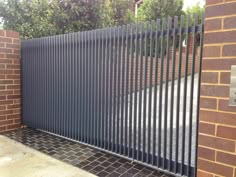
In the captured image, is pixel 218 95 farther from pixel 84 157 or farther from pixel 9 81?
pixel 9 81

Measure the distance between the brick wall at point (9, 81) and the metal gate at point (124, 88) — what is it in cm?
31

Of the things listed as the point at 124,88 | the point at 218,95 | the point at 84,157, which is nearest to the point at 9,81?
the point at 84,157

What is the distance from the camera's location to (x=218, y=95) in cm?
210

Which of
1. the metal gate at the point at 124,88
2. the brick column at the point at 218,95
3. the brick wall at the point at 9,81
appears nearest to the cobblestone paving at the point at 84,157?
the metal gate at the point at 124,88

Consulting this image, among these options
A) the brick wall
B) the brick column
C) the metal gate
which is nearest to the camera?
the brick column

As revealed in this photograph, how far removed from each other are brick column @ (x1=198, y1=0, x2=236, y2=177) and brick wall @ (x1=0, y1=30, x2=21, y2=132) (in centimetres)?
435

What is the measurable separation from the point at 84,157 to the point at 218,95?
2.38 meters

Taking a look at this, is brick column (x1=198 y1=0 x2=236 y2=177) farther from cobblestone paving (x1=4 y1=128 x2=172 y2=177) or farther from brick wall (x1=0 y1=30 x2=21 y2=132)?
brick wall (x1=0 y1=30 x2=21 y2=132)

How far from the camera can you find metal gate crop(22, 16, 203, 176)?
3.01 m

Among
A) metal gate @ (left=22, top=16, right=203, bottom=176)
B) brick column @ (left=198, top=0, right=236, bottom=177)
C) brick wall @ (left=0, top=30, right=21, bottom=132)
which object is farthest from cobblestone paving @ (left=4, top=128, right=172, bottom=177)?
brick column @ (left=198, top=0, right=236, bottom=177)

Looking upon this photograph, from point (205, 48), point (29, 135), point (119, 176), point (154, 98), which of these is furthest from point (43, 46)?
point (205, 48)

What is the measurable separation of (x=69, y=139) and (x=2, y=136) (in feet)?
4.65

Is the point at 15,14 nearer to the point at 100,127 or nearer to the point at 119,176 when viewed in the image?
the point at 100,127

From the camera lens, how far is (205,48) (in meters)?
2.18
